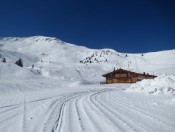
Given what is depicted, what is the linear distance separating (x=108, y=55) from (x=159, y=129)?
18100cm

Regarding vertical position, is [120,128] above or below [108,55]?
below

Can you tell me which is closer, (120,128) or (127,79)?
(120,128)

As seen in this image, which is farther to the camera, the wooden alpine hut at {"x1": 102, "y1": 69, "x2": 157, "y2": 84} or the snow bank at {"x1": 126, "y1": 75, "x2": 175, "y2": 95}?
the wooden alpine hut at {"x1": 102, "y1": 69, "x2": 157, "y2": 84}

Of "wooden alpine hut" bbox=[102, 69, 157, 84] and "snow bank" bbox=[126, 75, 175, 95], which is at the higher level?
"wooden alpine hut" bbox=[102, 69, 157, 84]

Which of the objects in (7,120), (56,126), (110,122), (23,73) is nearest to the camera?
(56,126)

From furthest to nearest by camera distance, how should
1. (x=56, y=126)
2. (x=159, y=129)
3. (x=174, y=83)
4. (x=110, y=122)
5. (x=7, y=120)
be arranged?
(x=174, y=83), (x=7, y=120), (x=110, y=122), (x=56, y=126), (x=159, y=129)

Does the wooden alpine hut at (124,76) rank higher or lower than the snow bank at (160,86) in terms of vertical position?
higher

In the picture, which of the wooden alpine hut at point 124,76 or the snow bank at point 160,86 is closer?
the snow bank at point 160,86

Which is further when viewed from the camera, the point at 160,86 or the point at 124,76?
the point at 124,76

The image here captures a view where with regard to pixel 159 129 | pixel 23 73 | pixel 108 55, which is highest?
pixel 108 55

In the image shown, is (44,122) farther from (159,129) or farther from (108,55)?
(108,55)

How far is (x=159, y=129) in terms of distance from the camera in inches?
288

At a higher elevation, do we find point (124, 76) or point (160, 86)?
point (124, 76)

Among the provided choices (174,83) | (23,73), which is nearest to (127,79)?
(23,73)
